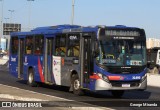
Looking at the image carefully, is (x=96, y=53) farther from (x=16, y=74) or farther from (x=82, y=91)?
(x=16, y=74)

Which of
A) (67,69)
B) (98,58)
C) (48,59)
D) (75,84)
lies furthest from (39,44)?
(98,58)

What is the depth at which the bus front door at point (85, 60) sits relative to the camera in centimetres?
1881

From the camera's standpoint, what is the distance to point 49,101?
15.2 meters

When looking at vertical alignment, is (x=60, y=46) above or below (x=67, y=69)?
above

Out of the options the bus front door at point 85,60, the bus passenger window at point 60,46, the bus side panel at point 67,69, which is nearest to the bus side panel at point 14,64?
the bus passenger window at point 60,46

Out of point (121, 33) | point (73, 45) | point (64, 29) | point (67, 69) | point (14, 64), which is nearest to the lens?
point (121, 33)

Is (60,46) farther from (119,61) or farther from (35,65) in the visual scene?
(119,61)

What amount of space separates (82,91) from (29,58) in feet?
20.5

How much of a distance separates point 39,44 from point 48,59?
1.39m

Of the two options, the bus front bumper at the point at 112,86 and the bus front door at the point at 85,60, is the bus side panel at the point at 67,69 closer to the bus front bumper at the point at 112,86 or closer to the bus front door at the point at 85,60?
the bus front door at the point at 85,60

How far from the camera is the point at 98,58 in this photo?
18109mm

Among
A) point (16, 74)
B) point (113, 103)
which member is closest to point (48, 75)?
point (16, 74)

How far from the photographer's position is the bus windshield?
18.1m

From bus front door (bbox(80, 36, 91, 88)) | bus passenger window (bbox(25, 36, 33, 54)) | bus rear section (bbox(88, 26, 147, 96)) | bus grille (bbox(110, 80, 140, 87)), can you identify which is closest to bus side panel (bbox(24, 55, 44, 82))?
bus passenger window (bbox(25, 36, 33, 54))
